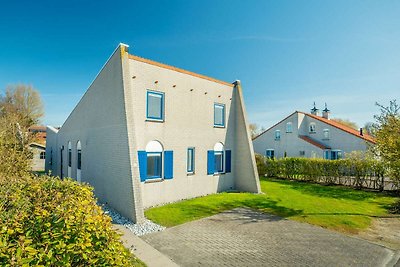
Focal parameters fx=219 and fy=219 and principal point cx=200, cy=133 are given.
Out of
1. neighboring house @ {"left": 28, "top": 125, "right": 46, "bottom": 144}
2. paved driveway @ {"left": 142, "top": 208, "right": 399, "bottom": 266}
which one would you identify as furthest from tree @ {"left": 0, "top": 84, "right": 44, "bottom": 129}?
paved driveway @ {"left": 142, "top": 208, "right": 399, "bottom": 266}

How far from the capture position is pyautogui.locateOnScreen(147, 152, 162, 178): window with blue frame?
12.5 m

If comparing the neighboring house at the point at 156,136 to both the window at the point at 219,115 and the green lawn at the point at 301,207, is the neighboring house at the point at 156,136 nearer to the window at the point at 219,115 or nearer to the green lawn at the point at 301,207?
Result: the window at the point at 219,115

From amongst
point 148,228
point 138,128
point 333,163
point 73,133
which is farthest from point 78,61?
point 333,163

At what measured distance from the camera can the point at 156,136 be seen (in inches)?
504

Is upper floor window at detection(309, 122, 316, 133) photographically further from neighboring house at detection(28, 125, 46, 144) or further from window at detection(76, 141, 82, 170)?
neighboring house at detection(28, 125, 46, 144)

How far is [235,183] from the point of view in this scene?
17.6 meters

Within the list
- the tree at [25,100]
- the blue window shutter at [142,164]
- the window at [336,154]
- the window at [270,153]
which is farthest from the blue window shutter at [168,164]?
the tree at [25,100]

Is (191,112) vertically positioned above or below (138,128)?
above

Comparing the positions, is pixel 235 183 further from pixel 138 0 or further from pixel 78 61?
pixel 78 61

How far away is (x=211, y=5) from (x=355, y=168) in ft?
58.9

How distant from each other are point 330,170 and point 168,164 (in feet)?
54.0

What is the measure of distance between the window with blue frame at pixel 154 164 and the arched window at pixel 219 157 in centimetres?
491

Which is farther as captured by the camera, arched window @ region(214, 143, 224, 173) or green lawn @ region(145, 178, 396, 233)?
arched window @ region(214, 143, 224, 173)

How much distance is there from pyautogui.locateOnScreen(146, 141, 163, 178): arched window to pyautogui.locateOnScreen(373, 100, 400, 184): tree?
12576 millimetres
